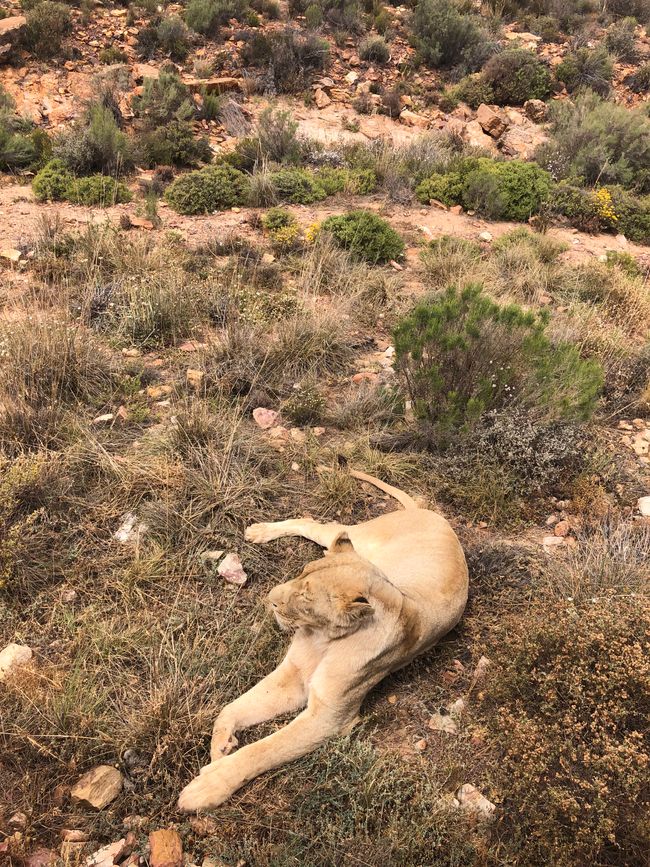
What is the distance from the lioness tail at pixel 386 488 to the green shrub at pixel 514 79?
16.0 meters

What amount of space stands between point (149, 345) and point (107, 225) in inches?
92.0

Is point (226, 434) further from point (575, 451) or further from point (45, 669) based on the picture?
point (575, 451)

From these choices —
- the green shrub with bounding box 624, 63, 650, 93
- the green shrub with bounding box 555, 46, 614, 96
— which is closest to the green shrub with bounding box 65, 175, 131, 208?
the green shrub with bounding box 555, 46, 614, 96

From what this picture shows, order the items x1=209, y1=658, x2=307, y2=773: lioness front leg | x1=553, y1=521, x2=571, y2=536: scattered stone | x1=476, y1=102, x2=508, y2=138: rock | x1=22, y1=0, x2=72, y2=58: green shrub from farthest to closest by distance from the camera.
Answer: x1=476, y1=102, x2=508, y2=138: rock < x1=22, y1=0, x2=72, y2=58: green shrub < x1=553, y1=521, x2=571, y2=536: scattered stone < x1=209, y1=658, x2=307, y2=773: lioness front leg

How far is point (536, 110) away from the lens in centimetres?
1592

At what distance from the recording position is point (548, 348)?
5.09 m

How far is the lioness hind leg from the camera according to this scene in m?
3.80

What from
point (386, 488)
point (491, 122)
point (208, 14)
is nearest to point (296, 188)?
point (386, 488)

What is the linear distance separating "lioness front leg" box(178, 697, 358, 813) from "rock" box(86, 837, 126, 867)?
26cm

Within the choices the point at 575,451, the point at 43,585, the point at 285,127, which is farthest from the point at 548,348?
the point at 285,127

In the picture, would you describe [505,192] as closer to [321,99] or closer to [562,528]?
[321,99]

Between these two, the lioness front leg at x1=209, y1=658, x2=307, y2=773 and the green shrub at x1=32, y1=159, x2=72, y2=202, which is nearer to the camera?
the lioness front leg at x1=209, y1=658, x2=307, y2=773

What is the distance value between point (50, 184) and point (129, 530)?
7.19 metres

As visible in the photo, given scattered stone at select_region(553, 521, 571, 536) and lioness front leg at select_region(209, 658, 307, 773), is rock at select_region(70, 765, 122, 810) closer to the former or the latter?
lioness front leg at select_region(209, 658, 307, 773)
